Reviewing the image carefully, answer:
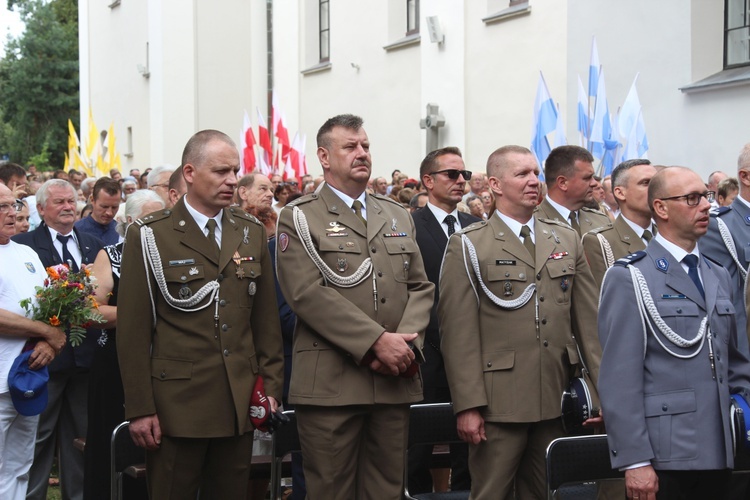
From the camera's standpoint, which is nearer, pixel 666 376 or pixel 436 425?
pixel 666 376

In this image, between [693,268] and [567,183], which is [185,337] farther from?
[567,183]

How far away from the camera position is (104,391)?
22.2 feet

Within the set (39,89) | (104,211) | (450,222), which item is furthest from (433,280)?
(39,89)

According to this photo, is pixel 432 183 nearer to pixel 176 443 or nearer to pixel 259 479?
pixel 259 479

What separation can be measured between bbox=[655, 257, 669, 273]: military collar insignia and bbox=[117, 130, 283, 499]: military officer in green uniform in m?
1.89

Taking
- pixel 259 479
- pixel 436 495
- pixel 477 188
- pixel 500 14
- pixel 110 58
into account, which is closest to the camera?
pixel 436 495

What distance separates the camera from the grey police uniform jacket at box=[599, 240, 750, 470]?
175 inches

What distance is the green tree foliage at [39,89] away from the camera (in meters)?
49.6

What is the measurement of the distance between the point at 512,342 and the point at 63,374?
3.41 metres

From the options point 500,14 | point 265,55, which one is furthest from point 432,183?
point 265,55

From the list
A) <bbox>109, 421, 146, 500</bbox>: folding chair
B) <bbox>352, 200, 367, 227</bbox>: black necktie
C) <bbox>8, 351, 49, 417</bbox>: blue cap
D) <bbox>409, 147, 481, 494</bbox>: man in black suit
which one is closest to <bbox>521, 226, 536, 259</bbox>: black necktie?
<bbox>352, 200, 367, 227</bbox>: black necktie

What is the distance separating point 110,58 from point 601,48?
2354 cm

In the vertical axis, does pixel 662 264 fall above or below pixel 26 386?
above

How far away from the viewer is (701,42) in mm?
14906
